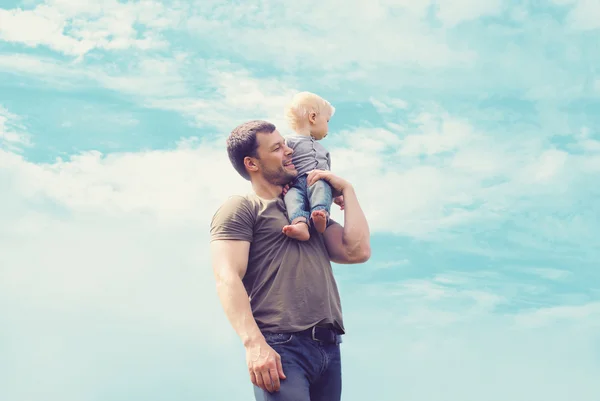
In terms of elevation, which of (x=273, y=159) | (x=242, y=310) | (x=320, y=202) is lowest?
(x=242, y=310)

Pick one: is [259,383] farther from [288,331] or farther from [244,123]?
[244,123]

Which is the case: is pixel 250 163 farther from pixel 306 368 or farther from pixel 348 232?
pixel 306 368

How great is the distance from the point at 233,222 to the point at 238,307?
0.67 metres

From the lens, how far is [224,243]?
4820 mm

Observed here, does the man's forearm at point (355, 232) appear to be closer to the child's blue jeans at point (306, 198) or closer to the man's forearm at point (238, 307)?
the child's blue jeans at point (306, 198)

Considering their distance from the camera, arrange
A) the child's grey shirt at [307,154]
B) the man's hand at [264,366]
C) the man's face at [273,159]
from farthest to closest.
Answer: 1. the child's grey shirt at [307,154]
2. the man's face at [273,159]
3. the man's hand at [264,366]

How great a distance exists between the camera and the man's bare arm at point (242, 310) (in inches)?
172

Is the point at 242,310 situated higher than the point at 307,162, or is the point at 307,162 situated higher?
the point at 307,162

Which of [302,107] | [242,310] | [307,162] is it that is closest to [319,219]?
[307,162]

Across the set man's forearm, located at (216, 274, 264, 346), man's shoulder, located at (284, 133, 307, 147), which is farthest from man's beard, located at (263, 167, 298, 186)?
man's forearm, located at (216, 274, 264, 346)

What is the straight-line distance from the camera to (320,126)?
6.08m

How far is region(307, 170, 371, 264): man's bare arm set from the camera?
202 inches

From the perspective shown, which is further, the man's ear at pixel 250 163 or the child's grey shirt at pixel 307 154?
the child's grey shirt at pixel 307 154

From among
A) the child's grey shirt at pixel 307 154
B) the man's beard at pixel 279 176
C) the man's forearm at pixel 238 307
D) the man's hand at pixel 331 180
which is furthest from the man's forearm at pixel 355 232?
the man's forearm at pixel 238 307
